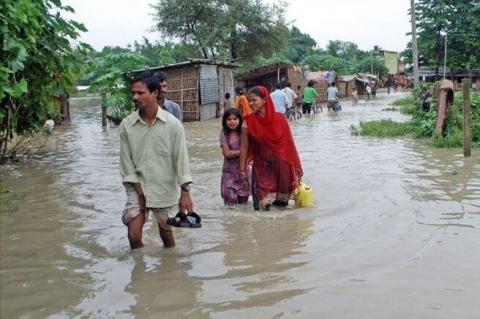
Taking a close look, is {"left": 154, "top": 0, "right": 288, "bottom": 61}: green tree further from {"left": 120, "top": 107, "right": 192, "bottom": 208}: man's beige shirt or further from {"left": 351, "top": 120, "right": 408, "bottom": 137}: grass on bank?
{"left": 120, "top": 107, "right": 192, "bottom": 208}: man's beige shirt

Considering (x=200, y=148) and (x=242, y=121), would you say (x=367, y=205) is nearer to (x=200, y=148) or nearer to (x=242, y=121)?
(x=242, y=121)

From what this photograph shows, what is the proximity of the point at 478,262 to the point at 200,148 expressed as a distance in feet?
29.3

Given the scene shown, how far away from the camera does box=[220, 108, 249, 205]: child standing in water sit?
5840 millimetres

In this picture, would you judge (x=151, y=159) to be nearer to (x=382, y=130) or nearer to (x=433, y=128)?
(x=433, y=128)

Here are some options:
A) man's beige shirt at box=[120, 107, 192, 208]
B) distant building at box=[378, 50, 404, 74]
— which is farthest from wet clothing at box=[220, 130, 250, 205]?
distant building at box=[378, 50, 404, 74]

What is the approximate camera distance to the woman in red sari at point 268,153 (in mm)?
5477

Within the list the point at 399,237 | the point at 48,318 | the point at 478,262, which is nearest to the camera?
the point at 48,318

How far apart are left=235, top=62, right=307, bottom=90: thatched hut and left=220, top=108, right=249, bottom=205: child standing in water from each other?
24.7m

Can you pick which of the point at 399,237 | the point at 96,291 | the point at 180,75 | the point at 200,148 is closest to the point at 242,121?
the point at 399,237

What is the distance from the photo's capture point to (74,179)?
8477 mm

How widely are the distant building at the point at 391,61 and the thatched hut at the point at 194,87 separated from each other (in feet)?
162

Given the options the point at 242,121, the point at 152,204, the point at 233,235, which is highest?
the point at 242,121

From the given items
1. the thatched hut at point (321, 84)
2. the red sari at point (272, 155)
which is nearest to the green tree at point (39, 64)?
the red sari at point (272, 155)

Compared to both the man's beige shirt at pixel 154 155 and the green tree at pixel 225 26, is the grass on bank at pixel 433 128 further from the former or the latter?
the green tree at pixel 225 26
